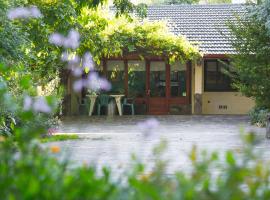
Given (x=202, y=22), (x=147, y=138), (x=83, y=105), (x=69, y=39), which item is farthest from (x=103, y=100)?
(x=69, y=39)

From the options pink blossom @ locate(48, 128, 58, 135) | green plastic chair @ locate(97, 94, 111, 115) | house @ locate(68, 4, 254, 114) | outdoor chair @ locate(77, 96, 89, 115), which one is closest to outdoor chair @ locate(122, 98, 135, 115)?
house @ locate(68, 4, 254, 114)

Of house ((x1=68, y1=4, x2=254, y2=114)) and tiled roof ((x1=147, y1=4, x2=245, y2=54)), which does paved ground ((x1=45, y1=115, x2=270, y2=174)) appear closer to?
house ((x1=68, y1=4, x2=254, y2=114))

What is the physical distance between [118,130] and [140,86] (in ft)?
24.6

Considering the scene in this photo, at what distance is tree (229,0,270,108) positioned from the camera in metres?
16.1

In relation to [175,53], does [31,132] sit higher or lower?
lower

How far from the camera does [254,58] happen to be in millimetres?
16359

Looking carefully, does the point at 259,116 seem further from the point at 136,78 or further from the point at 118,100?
the point at 136,78

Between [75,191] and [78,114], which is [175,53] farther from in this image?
[75,191]

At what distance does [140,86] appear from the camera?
23266 millimetres

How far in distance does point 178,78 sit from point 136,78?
1815mm

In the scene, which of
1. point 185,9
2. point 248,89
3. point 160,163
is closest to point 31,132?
point 160,163

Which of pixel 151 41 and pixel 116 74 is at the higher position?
pixel 151 41

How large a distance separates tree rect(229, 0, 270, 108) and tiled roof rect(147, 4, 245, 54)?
4620 mm

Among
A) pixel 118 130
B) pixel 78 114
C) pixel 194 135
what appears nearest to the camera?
pixel 194 135
